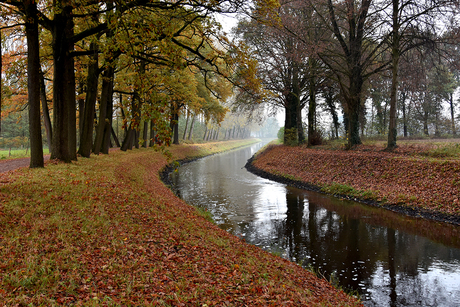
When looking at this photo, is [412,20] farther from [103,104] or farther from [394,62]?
[103,104]

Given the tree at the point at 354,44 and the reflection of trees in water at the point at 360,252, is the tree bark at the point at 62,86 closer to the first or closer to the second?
the reflection of trees in water at the point at 360,252

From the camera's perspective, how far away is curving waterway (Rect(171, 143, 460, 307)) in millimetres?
5762

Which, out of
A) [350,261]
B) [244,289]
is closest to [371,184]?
[350,261]

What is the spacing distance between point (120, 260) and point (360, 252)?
5933mm

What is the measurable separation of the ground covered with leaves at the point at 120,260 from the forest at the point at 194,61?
212 cm

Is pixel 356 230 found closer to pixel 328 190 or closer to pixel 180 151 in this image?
pixel 328 190

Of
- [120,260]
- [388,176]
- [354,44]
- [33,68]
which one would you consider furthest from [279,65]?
[120,260]

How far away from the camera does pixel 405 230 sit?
29.8 feet

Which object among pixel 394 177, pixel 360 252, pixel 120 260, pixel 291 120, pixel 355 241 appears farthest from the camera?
→ pixel 291 120

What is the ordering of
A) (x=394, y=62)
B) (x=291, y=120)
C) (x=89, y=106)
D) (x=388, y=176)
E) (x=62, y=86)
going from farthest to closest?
(x=291, y=120), (x=394, y=62), (x=89, y=106), (x=388, y=176), (x=62, y=86)

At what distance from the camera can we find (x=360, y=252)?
7.46 meters

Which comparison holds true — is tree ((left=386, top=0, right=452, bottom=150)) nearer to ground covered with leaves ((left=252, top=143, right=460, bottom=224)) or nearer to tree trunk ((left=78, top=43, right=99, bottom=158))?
ground covered with leaves ((left=252, top=143, right=460, bottom=224))

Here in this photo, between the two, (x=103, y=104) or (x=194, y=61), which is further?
(x=194, y=61)

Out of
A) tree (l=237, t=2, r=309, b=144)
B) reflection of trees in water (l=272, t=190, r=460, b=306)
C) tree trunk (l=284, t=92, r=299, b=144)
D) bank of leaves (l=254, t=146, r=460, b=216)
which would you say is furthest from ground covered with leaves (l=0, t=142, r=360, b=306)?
tree trunk (l=284, t=92, r=299, b=144)
